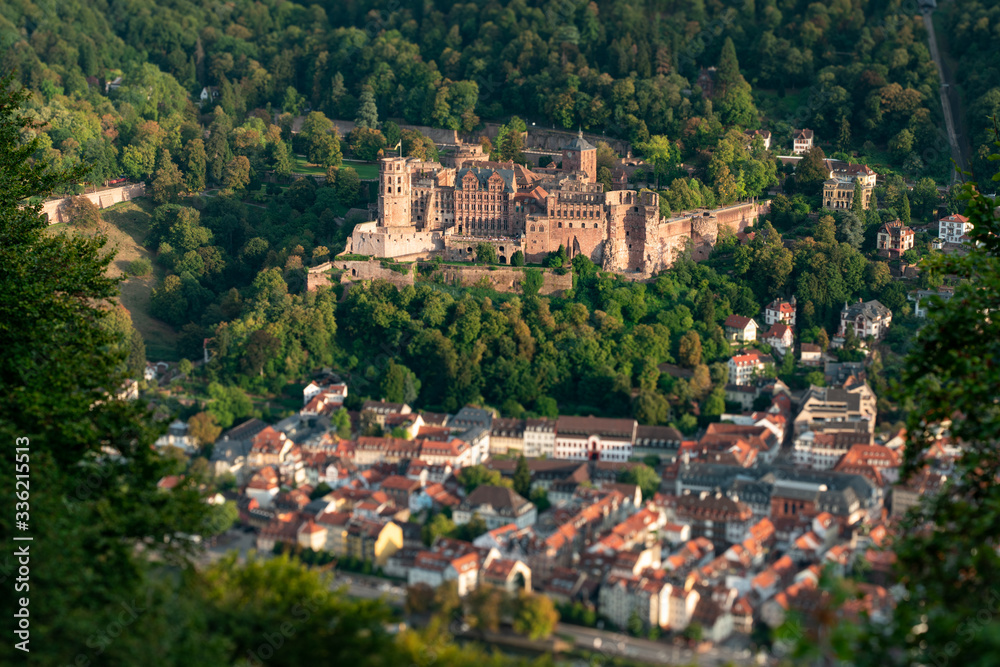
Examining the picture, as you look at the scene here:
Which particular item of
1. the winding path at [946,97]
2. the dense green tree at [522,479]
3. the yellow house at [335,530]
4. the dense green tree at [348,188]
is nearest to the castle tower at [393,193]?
the dense green tree at [348,188]

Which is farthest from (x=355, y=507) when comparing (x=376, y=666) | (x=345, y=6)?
(x=345, y=6)

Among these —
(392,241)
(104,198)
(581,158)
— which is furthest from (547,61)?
(104,198)

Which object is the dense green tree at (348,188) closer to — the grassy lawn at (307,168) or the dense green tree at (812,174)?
the grassy lawn at (307,168)

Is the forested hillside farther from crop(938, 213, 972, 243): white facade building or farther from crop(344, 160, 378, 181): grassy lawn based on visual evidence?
crop(344, 160, 378, 181): grassy lawn

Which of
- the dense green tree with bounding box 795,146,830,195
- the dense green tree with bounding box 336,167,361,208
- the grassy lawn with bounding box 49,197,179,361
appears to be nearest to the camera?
the grassy lawn with bounding box 49,197,179,361

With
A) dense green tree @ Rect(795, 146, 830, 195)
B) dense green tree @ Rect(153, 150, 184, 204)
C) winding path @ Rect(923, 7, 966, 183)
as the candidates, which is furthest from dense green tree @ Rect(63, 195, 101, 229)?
winding path @ Rect(923, 7, 966, 183)

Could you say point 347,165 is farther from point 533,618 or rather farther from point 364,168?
point 533,618

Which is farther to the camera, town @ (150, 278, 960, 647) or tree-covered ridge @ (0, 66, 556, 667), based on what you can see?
town @ (150, 278, 960, 647)
